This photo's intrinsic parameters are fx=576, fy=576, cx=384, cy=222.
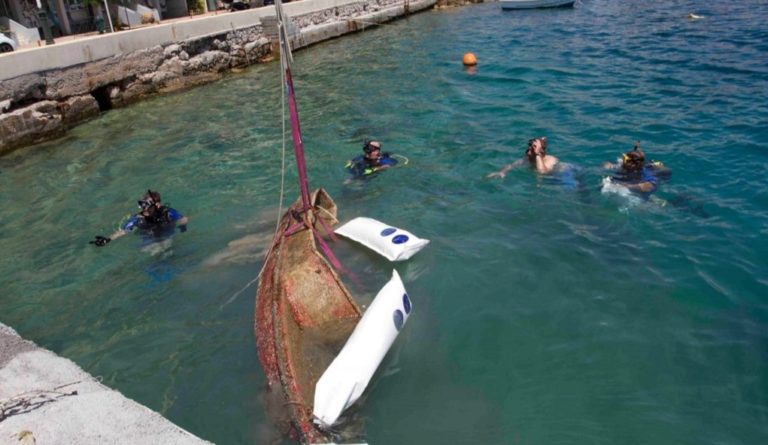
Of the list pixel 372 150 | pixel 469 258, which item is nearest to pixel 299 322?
pixel 469 258

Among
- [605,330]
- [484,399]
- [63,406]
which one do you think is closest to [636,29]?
[605,330]

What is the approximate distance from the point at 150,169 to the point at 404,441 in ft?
38.0

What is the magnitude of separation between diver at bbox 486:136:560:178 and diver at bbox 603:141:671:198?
1399mm

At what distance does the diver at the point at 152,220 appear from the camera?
10.9 metres

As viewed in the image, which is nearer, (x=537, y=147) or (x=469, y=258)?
(x=469, y=258)

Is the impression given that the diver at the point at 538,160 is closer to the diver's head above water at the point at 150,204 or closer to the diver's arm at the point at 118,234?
the diver's head above water at the point at 150,204

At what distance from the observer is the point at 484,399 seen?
6.95m

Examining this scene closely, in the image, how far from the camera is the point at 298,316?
24.6 feet

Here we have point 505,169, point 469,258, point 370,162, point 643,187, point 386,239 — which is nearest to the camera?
point 386,239

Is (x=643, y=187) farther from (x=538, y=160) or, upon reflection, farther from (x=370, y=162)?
(x=370, y=162)

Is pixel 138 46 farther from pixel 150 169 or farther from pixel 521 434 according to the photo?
pixel 521 434

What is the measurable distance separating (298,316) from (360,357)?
138cm

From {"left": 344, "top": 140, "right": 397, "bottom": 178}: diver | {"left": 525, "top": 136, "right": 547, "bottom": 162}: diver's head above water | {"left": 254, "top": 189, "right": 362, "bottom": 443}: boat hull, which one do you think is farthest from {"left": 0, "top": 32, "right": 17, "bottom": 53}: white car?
{"left": 525, "top": 136, "right": 547, "bottom": 162}: diver's head above water

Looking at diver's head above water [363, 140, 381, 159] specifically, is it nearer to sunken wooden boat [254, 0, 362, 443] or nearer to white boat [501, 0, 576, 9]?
sunken wooden boat [254, 0, 362, 443]
